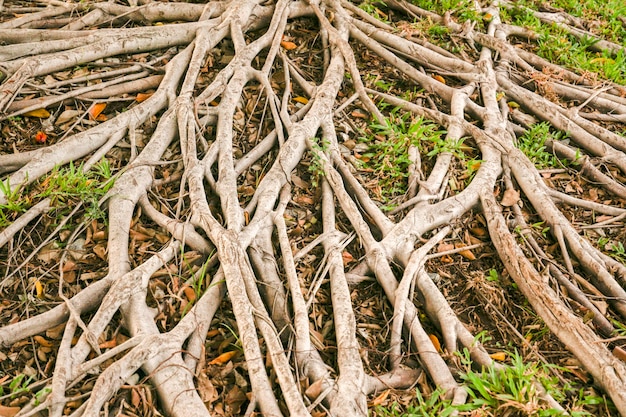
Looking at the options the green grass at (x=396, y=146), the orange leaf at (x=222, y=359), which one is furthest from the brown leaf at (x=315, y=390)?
the green grass at (x=396, y=146)

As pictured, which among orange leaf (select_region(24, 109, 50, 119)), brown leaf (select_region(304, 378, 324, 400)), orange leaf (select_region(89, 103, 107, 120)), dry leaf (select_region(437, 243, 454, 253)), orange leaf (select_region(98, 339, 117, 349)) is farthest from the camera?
orange leaf (select_region(89, 103, 107, 120))

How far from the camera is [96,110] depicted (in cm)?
376

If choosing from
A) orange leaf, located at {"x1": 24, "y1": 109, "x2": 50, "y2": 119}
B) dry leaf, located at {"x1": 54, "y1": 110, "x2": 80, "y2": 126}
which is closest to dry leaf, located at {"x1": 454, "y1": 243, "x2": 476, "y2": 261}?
dry leaf, located at {"x1": 54, "y1": 110, "x2": 80, "y2": 126}

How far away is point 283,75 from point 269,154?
0.87 metres

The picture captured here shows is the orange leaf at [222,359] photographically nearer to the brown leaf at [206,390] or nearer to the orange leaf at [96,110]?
the brown leaf at [206,390]

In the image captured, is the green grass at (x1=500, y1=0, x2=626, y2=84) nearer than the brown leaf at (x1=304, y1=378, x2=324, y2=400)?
No

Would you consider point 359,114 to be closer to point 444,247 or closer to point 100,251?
point 444,247

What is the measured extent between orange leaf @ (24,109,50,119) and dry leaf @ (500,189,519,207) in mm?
3100

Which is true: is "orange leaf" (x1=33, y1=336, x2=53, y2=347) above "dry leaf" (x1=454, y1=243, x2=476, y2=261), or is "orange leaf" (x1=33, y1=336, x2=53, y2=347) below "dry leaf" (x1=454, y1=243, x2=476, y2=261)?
below

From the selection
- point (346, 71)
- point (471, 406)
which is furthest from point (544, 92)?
point (471, 406)

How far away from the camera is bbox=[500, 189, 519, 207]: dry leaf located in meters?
3.69

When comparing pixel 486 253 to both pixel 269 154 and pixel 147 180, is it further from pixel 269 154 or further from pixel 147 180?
pixel 147 180

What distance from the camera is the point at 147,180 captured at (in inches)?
132

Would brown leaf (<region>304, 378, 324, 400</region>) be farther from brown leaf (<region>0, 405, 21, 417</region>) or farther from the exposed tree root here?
brown leaf (<region>0, 405, 21, 417</region>)
